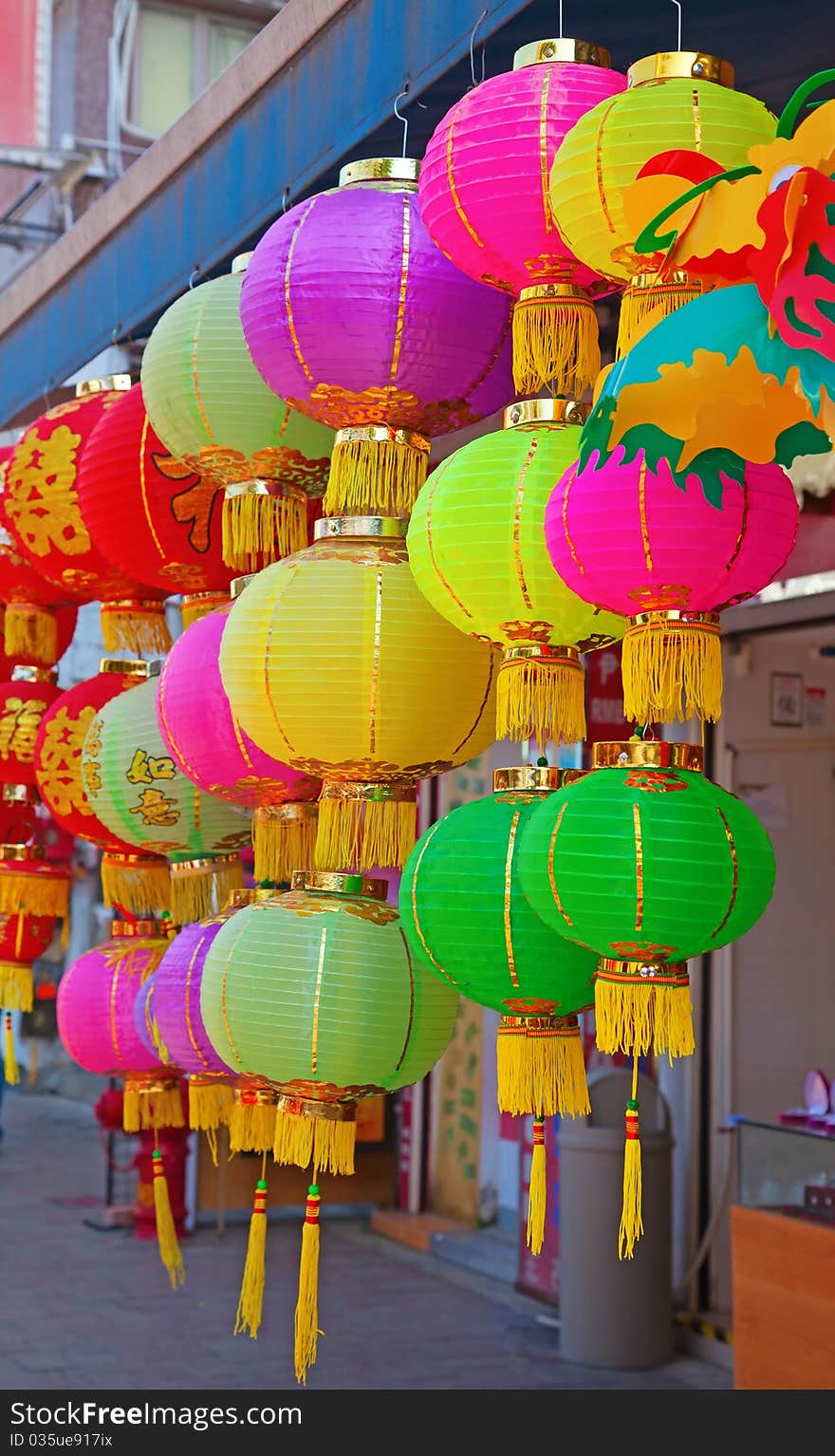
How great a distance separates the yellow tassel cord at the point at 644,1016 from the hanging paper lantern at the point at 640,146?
0.75 metres

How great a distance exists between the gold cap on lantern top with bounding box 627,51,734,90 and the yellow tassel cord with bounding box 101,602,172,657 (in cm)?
173

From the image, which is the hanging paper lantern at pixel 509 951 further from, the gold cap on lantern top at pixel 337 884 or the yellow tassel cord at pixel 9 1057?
the yellow tassel cord at pixel 9 1057

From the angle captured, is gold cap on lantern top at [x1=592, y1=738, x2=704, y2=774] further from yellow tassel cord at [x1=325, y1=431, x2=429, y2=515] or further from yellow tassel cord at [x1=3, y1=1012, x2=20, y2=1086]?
yellow tassel cord at [x1=3, y1=1012, x2=20, y2=1086]

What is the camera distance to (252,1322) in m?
2.57

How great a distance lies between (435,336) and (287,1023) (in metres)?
0.99

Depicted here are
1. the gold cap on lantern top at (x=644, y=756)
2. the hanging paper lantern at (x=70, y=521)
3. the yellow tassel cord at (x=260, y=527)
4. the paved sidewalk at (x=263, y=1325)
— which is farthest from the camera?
the paved sidewalk at (x=263, y=1325)

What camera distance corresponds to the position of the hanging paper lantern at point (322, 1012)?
2.33 meters

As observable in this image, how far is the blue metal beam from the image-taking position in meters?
2.74

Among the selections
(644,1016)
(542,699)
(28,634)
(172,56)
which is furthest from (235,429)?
(172,56)

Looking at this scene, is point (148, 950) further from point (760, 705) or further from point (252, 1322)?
point (760, 705)

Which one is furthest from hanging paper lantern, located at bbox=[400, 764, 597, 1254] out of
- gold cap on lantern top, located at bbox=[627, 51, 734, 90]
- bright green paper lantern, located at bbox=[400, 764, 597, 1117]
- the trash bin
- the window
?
the window

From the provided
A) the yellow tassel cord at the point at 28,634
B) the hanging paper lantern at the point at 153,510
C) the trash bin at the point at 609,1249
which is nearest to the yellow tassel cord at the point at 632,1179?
the hanging paper lantern at the point at 153,510

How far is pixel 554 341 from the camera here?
2143 mm

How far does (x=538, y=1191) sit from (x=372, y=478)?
1.02m
